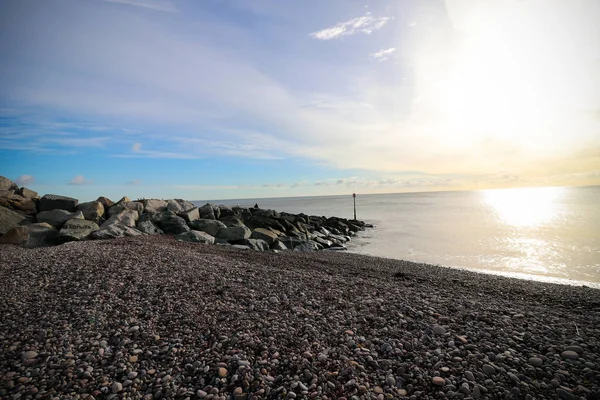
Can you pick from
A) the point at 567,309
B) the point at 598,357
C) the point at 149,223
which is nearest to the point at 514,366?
the point at 598,357

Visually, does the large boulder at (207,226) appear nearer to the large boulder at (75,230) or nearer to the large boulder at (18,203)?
the large boulder at (75,230)

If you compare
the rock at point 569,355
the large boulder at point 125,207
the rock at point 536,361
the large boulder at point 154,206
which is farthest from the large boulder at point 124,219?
the rock at point 569,355

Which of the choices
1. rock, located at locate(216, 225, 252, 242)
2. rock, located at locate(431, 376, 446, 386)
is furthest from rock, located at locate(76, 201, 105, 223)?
rock, located at locate(431, 376, 446, 386)

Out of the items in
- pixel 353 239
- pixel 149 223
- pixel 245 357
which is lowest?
pixel 353 239

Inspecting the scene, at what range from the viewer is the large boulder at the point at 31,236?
11.1 meters

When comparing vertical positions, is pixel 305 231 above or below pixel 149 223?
below

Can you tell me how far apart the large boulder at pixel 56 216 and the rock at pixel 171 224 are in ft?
12.0

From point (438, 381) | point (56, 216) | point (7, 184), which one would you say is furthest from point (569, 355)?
point (7, 184)

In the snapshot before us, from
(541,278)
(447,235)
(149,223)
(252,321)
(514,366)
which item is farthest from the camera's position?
(447,235)

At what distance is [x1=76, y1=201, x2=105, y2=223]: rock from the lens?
15115 mm

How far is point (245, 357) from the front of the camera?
13.0 ft

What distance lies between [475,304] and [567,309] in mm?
2384

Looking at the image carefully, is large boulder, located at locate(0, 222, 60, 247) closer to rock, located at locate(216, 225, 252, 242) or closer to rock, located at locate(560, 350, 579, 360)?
rock, located at locate(216, 225, 252, 242)

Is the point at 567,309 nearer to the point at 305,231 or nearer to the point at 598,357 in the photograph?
the point at 598,357
